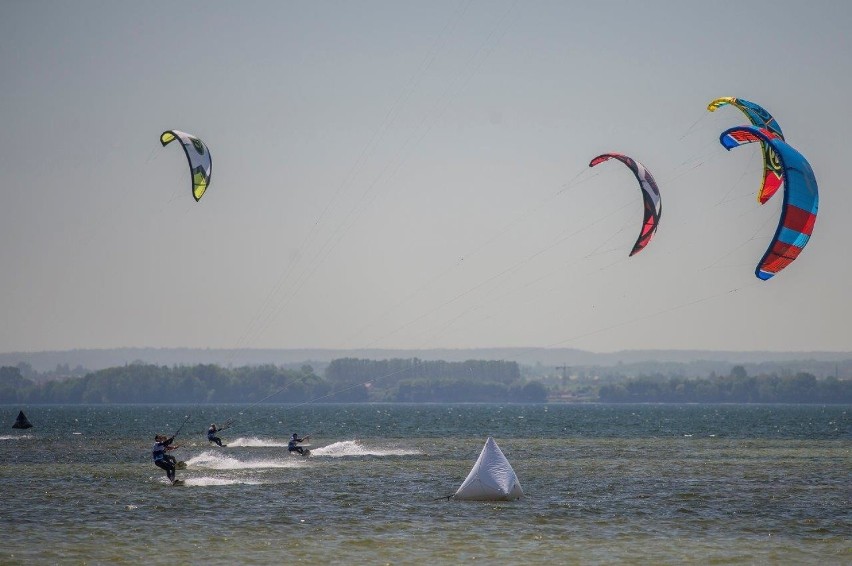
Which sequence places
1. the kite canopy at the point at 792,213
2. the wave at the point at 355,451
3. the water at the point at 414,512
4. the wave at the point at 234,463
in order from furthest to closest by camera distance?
the wave at the point at 355,451 < the wave at the point at 234,463 < the kite canopy at the point at 792,213 < the water at the point at 414,512

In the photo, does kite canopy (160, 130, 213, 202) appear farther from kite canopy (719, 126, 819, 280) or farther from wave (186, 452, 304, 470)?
kite canopy (719, 126, 819, 280)

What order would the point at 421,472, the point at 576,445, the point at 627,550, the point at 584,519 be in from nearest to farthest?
the point at 627,550, the point at 584,519, the point at 421,472, the point at 576,445

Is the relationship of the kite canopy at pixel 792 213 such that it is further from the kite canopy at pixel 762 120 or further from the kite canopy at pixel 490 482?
the kite canopy at pixel 490 482

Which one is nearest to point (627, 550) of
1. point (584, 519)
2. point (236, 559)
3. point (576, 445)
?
point (584, 519)

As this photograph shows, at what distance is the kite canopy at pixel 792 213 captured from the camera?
28672 millimetres

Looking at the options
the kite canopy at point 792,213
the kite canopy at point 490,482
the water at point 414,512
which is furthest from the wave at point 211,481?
the kite canopy at point 792,213

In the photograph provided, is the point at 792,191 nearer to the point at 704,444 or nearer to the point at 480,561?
the point at 480,561

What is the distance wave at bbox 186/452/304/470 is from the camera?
42719 millimetres

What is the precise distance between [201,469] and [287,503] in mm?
12396

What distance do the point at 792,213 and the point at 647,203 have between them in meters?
7.86

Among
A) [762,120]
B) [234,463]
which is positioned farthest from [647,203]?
[234,463]

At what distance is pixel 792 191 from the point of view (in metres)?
28.7

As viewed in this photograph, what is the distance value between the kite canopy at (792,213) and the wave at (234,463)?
22.2 metres

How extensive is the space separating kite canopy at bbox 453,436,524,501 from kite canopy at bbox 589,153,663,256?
929 cm
